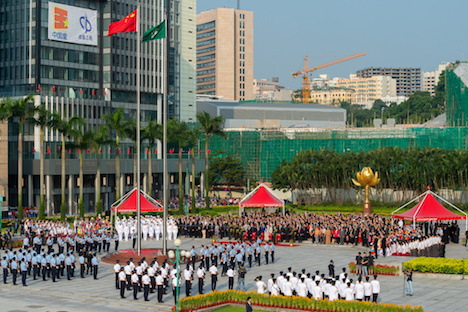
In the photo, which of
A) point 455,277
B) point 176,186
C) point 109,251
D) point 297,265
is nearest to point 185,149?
point 176,186

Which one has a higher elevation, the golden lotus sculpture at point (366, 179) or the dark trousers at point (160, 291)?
the golden lotus sculpture at point (366, 179)

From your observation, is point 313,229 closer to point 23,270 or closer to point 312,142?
point 23,270

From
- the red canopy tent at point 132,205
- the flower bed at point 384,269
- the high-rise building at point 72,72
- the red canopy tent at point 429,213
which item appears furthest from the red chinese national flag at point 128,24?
the high-rise building at point 72,72

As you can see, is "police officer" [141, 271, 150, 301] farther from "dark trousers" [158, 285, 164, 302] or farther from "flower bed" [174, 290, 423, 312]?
"flower bed" [174, 290, 423, 312]

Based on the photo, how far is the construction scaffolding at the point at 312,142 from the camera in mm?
93562

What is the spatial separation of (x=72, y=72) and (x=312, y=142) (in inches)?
1475

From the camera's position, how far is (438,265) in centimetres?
3444

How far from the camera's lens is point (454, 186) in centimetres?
7456

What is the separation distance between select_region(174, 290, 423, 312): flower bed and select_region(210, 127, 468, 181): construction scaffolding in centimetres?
6581

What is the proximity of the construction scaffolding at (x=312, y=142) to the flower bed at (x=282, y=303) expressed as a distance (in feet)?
216

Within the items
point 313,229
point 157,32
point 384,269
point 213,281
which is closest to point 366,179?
point 313,229

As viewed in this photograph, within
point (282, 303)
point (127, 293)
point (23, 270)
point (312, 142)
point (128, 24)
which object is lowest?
point (127, 293)

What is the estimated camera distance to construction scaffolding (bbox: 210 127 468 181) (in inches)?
3684

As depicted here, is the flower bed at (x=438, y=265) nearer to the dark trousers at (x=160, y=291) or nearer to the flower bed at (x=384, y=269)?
the flower bed at (x=384, y=269)
